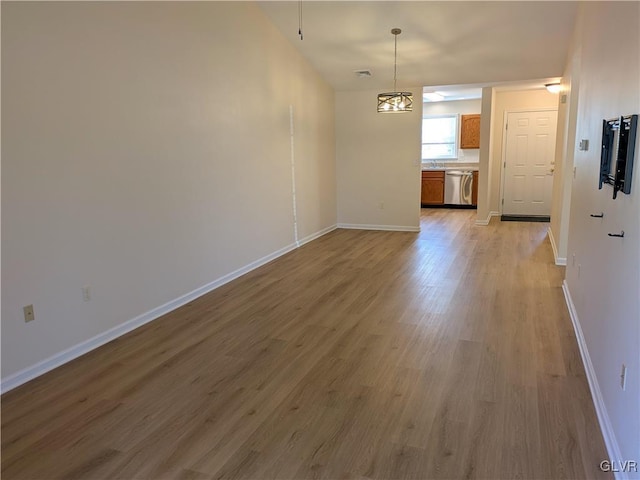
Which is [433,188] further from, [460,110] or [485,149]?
[485,149]

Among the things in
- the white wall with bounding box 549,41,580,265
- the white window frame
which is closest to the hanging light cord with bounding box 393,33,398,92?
the white wall with bounding box 549,41,580,265

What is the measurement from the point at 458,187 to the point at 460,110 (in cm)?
191

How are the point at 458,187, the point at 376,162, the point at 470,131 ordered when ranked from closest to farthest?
the point at 376,162 < the point at 458,187 < the point at 470,131

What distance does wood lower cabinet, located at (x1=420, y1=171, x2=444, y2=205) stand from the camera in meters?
10.2

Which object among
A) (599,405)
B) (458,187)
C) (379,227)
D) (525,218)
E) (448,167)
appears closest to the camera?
(599,405)

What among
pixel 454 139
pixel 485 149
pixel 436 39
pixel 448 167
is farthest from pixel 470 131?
pixel 436 39

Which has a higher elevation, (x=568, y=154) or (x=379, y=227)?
(x=568, y=154)

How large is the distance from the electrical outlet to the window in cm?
974

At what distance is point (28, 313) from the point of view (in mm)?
2633

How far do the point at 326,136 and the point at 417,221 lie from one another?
2081 mm

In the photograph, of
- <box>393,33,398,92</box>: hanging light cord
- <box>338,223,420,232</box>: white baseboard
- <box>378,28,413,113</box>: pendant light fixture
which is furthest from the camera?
<box>338,223,420,232</box>: white baseboard

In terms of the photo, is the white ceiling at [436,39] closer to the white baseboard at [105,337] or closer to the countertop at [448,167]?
the white baseboard at [105,337]

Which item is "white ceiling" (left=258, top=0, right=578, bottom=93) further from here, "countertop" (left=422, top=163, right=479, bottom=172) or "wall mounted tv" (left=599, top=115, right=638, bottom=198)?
"countertop" (left=422, top=163, right=479, bottom=172)

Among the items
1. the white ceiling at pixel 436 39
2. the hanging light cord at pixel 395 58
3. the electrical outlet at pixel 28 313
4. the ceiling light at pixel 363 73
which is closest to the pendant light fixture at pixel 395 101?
the hanging light cord at pixel 395 58
